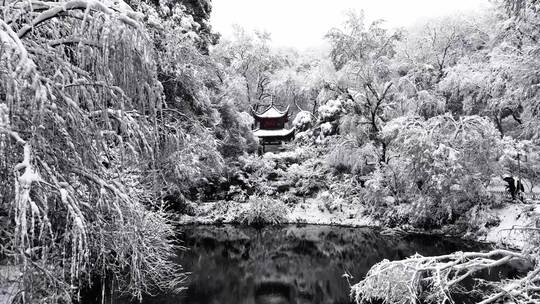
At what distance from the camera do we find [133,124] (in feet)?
14.4

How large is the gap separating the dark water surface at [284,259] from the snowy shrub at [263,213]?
0.72 m

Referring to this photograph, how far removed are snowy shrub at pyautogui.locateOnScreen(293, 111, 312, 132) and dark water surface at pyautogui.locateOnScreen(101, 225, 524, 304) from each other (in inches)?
480

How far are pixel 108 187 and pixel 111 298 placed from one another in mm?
5315

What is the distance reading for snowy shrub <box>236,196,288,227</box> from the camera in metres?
20.1

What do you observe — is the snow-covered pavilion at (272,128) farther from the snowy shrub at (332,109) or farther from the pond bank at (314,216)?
the pond bank at (314,216)

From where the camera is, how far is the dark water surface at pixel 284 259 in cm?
1033

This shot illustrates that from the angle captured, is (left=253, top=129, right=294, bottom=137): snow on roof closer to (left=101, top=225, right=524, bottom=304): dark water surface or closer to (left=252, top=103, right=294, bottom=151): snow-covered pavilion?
(left=252, top=103, right=294, bottom=151): snow-covered pavilion

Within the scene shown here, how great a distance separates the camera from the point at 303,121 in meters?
30.4

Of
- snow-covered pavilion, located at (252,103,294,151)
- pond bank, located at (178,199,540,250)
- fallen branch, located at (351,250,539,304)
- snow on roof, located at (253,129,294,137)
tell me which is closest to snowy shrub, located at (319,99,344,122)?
pond bank, located at (178,199,540,250)

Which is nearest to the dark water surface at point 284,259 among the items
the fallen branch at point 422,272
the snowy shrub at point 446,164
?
the snowy shrub at point 446,164

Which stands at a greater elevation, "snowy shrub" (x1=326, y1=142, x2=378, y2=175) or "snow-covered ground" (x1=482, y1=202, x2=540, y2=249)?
"snowy shrub" (x1=326, y1=142, x2=378, y2=175)

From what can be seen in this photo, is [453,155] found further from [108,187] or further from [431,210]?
[108,187]

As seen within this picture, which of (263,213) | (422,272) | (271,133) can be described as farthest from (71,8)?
(271,133)

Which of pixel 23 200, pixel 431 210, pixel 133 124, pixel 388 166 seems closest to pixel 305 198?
pixel 388 166
